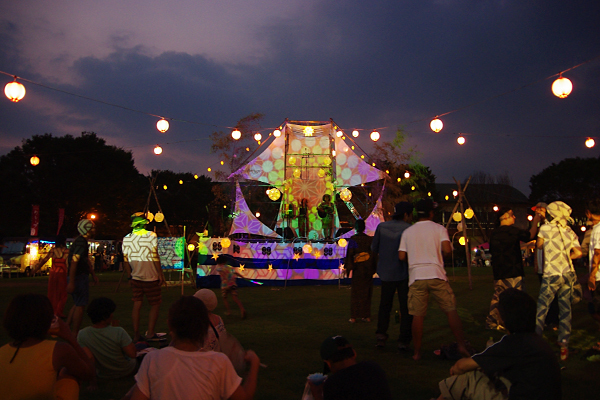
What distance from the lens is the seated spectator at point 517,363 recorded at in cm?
252

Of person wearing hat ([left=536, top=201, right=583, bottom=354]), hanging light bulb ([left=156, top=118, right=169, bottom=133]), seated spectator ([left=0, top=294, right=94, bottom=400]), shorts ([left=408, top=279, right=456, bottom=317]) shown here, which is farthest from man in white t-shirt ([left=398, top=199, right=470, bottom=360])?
hanging light bulb ([left=156, top=118, right=169, bottom=133])

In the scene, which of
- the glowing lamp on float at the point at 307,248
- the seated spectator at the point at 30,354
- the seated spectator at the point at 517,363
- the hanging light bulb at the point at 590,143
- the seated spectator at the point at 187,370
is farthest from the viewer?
the glowing lamp on float at the point at 307,248

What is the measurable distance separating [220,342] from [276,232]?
15.1 meters

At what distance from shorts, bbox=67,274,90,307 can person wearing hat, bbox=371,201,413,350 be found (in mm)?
3868

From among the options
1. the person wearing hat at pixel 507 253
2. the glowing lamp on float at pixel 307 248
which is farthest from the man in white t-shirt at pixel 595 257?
the glowing lamp on float at pixel 307 248

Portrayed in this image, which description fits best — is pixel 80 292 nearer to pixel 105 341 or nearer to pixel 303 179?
pixel 105 341

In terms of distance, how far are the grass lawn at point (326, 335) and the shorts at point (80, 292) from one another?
3.37 ft

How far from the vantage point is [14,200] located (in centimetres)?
3281

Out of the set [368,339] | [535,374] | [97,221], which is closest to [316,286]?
[368,339]

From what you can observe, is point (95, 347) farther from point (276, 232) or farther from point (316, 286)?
point (276, 232)

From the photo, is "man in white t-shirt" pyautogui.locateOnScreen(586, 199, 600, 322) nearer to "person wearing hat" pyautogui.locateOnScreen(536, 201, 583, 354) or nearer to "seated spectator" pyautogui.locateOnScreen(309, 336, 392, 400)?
"person wearing hat" pyautogui.locateOnScreen(536, 201, 583, 354)

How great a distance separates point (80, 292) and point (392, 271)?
13.6ft

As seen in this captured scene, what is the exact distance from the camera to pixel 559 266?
A: 17.1 feet

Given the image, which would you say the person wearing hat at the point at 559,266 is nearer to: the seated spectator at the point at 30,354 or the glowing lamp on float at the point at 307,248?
the seated spectator at the point at 30,354
